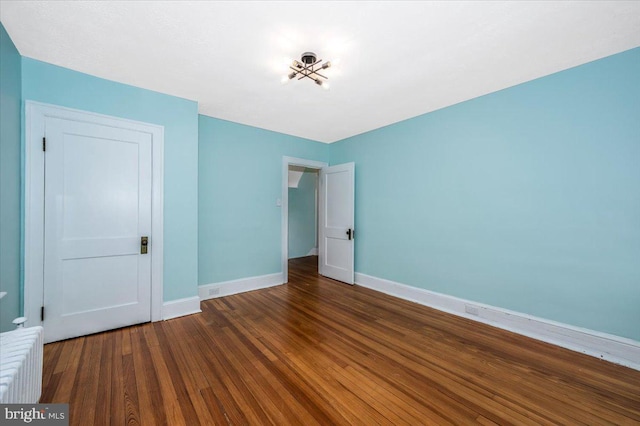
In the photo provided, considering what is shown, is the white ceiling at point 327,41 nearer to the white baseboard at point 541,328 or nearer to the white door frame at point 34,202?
the white door frame at point 34,202

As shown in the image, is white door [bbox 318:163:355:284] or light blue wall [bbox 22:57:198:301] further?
white door [bbox 318:163:355:284]

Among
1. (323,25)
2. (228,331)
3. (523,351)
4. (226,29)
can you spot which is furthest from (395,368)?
(226,29)

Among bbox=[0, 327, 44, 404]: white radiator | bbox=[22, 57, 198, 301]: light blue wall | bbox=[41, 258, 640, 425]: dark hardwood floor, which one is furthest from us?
bbox=[22, 57, 198, 301]: light blue wall

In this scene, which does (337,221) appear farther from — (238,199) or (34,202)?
(34,202)

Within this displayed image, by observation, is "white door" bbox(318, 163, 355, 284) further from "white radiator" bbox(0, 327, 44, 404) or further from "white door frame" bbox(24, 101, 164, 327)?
"white radiator" bbox(0, 327, 44, 404)

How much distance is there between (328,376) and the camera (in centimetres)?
196

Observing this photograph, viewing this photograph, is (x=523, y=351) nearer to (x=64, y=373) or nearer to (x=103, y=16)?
(x=64, y=373)

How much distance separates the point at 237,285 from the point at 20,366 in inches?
107

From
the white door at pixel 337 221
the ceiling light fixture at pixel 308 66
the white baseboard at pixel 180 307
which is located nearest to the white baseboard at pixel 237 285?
the white baseboard at pixel 180 307

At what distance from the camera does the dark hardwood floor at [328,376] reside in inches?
62.9

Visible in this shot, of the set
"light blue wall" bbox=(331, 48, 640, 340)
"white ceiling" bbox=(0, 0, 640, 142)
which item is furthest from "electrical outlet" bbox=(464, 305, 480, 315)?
"white ceiling" bbox=(0, 0, 640, 142)

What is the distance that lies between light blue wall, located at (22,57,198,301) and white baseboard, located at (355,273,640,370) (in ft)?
10.3

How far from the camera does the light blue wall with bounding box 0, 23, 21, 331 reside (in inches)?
76.0

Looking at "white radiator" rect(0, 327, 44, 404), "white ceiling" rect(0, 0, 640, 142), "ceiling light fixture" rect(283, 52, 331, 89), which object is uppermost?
"white ceiling" rect(0, 0, 640, 142)
